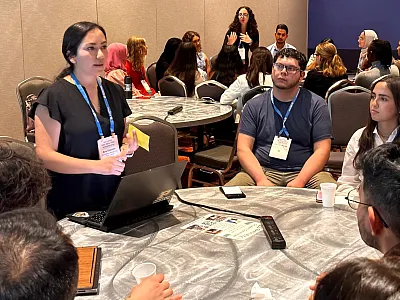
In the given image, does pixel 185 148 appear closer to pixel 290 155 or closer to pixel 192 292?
pixel 290 155

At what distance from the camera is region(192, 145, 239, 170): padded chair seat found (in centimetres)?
438

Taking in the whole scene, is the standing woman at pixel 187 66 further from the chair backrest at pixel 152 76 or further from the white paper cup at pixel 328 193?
the white paper cup at pixel 328 193

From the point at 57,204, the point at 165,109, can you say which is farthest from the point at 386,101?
the point at 165,109

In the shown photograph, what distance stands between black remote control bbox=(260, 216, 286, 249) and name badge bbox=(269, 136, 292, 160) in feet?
4.30

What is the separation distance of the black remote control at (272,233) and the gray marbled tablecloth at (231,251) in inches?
1.0

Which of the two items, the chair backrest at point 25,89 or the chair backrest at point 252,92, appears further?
the chair backrest at point 25,89

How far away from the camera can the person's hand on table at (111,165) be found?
8.39 ft

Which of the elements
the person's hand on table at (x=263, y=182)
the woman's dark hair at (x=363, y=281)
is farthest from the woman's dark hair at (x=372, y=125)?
the woman's dark hair at (x=363, y=281)

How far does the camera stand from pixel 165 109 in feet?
17.2

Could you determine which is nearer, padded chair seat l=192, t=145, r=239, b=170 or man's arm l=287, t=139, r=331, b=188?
man's arm l=287, t=139, r=331, b=188

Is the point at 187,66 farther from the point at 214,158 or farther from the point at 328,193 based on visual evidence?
the point at 328,193

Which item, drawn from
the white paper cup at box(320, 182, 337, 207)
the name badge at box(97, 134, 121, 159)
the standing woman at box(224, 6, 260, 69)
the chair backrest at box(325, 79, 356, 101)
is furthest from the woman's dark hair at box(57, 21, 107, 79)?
the standing woman at box(224, 6, 260, 69)

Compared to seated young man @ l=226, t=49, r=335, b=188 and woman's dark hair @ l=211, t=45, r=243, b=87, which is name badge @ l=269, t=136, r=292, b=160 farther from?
woman's dark hair @ l=211, t=45, r=243, b=87

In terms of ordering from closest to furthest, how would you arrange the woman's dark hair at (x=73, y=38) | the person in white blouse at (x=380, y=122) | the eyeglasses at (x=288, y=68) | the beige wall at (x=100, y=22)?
the woman's dark hair at (x=73, y=38) → the person in white blouse at (x=380, y=122) → the eyeglasses at (x=288, y=68) → the beige wall at (x=100, y=22)
